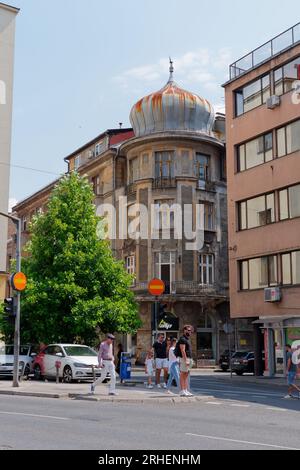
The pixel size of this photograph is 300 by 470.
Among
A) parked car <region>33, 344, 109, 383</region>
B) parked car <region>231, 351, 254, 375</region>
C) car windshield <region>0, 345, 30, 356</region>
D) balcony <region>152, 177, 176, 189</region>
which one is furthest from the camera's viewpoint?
balcony <region>152, 177, 176, 189</region>

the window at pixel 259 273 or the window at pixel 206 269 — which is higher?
the window at pixel 206 269

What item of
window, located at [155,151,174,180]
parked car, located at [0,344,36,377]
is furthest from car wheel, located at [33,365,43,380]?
window, located at [155,151,174,180]

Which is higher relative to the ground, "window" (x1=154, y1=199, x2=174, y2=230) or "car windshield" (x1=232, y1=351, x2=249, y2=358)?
"window" (x1=154, y1=199, x2=174, y2=230)

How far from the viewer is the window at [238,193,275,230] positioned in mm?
33906

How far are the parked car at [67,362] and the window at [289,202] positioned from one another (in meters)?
12.1

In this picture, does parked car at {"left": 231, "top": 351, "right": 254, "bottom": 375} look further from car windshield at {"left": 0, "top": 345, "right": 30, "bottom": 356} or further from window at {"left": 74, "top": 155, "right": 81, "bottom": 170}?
window at {"left": 74, "top": 155, "right": 81, "bottom": 170}

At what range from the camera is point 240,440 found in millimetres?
9672

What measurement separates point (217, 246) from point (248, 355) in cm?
1337

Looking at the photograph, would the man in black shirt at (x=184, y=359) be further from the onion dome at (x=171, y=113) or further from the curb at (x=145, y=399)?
the onion dome at (x=171, y=113)

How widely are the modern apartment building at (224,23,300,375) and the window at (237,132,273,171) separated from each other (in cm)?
5

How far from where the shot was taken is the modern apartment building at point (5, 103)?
132ft

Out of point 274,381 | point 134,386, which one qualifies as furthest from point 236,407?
point 274,381

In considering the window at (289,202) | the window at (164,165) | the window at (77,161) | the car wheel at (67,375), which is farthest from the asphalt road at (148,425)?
the window at (77,161)

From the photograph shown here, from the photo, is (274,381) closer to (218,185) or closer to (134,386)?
(134,386)
